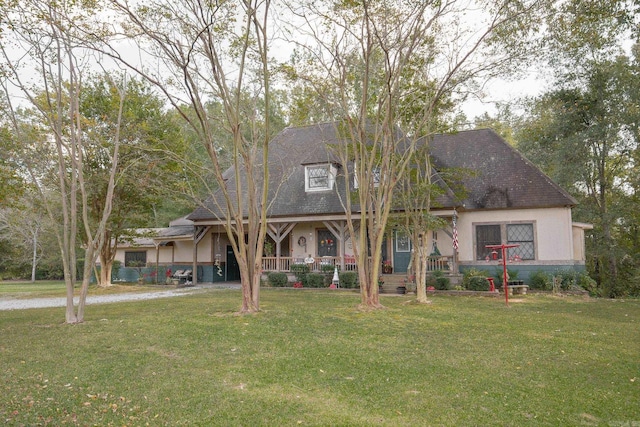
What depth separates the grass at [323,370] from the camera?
4371 mm

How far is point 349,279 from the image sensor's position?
16984mm

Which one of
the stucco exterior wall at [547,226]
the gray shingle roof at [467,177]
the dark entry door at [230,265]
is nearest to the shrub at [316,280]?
the gray shingle roof at [467,177]

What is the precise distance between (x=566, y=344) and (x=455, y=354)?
6.67 feet

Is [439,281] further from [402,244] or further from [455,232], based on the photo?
[402,244]

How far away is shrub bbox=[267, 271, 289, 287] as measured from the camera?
60.2 ft

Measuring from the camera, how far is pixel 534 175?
1747 centimetres

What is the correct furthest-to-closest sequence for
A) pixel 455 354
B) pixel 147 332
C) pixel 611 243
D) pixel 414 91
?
pixel 611 243 < pixel 414 91 < pixel 147 332 < pixel 455 354

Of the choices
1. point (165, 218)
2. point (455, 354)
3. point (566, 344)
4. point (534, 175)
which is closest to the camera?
point (455, 354)

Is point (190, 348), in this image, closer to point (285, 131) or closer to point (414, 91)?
point (414, 91)

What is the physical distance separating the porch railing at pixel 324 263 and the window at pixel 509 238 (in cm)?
167

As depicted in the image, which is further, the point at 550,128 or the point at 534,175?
the point at 550,128

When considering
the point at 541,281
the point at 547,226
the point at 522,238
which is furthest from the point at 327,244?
the point at 547,226

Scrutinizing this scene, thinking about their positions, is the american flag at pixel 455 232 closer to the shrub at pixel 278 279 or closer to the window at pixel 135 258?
the shrub at pixel 278 279

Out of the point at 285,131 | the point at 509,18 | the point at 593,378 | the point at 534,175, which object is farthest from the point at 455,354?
the point at 285,131
